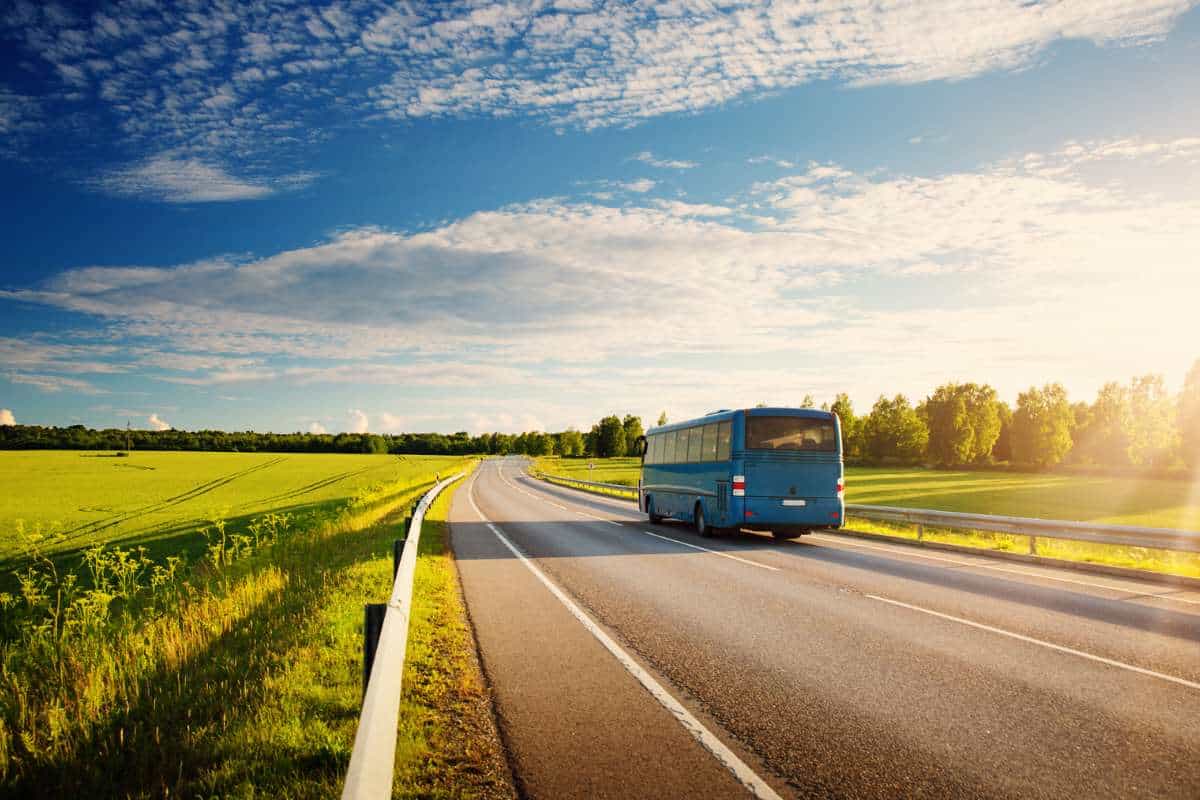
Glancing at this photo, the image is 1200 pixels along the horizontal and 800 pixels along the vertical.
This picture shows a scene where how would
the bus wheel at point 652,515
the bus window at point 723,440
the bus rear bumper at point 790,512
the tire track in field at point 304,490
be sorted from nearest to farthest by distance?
the bus rear bumper at point 790,512 < the bus window at point 723,440 < the bus wheel at point 652,515 < the tire track in field at point 304,490

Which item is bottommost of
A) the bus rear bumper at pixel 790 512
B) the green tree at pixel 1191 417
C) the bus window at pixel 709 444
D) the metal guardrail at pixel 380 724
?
the bus rear bumper at pixel 790 512

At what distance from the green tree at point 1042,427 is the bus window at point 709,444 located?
259ft

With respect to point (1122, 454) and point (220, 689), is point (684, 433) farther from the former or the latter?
point (1122, 454)

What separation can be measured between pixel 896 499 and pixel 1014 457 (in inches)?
2351

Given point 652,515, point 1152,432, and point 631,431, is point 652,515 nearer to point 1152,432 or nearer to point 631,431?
point 1152,432

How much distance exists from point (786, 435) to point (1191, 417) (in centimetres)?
6878

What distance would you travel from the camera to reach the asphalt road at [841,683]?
13.1ft

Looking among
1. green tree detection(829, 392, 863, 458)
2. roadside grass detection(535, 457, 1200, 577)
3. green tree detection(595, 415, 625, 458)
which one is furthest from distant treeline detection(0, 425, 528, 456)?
roadside grass detection(535, 457, 1200, 577)

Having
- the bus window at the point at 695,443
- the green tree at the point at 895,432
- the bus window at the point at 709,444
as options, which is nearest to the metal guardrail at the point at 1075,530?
the bus window at the point at 709,444

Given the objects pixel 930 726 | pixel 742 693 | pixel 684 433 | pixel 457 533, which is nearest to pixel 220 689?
pixel 742 693

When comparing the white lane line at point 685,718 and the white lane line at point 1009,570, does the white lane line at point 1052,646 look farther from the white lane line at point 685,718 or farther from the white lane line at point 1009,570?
the white lane line at point 685,718

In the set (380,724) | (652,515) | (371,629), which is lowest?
(652,515)

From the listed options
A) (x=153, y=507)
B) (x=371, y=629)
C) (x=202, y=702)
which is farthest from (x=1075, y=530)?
(x=153, y=507)

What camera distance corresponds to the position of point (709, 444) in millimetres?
18141
